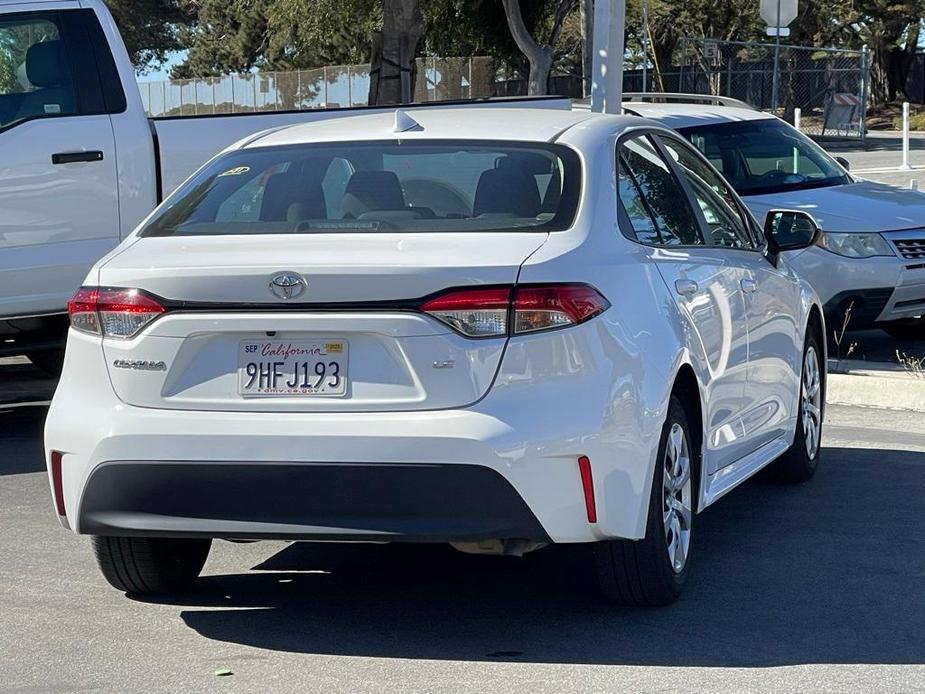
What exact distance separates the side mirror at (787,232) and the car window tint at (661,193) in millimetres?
828

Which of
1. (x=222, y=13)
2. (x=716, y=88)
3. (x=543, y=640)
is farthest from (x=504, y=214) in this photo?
(x=222, y=13)

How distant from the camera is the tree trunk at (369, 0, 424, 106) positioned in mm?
21219

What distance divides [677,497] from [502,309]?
1.18 metres

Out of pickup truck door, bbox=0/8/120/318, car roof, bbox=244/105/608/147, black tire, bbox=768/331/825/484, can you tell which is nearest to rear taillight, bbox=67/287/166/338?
car roof, bbox=244/105/608/147

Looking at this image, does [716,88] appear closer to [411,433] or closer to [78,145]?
[78,145]

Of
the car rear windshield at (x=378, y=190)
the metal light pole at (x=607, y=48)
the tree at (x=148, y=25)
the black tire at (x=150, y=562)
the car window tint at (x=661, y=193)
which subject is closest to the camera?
the car rear windshield at (x=378, y=190)

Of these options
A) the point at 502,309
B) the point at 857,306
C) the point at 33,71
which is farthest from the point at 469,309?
the point at 857,306

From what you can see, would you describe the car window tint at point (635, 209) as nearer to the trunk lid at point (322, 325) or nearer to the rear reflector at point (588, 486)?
the trunk lid at point (322, 325)

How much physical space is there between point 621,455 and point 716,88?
37.7m

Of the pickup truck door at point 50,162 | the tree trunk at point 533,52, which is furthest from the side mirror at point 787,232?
the tree trunk at point 533,52

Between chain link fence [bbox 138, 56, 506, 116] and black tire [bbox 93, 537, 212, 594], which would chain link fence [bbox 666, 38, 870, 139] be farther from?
black tire [bbox 93, 537, 212, 594]

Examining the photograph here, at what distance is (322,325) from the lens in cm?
500

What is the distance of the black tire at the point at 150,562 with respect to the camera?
18.9 feet

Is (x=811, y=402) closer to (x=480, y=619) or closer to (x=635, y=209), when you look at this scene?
(x=635, y=209)
